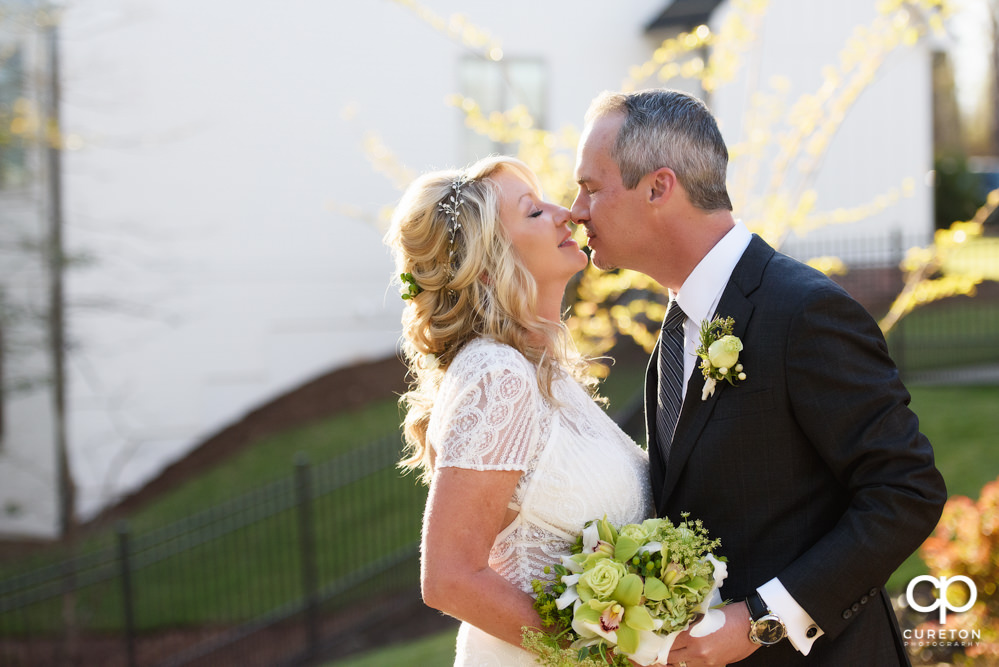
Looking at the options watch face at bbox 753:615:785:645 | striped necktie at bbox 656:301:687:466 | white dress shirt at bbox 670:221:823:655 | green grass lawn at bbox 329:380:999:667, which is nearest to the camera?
watch face at bbox 753:615:785:645

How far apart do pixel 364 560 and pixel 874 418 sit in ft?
24.0

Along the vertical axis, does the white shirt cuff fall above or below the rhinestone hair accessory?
below

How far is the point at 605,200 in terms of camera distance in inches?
121

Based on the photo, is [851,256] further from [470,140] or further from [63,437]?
[63,437]

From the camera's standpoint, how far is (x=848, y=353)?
2.51 meters

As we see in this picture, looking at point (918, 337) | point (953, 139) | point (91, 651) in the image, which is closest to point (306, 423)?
point (91, 651)

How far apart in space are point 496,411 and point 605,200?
86 centimetres

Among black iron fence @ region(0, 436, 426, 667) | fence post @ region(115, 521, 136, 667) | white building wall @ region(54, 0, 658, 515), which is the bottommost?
black iron fence @ region(0, 436, 426, 667)

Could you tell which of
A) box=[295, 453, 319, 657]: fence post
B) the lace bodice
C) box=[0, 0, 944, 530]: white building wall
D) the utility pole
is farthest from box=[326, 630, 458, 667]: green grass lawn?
the utility pole

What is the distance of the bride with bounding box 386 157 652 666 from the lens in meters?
2.62

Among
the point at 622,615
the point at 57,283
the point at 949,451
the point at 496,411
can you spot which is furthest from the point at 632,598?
the point at 57,283

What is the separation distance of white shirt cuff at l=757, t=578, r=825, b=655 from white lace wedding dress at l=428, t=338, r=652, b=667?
54cm

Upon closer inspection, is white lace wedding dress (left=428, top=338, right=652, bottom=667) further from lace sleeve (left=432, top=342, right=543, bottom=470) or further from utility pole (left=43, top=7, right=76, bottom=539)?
utility pole (left=43, top=7, right=76, bottom=539)

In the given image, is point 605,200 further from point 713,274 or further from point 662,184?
point 713,274
